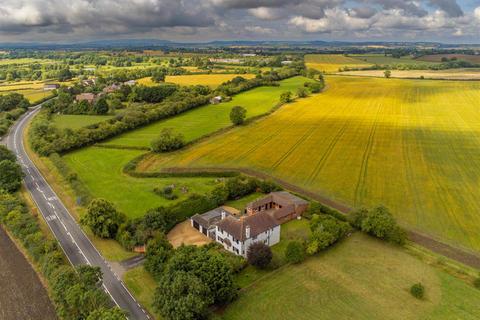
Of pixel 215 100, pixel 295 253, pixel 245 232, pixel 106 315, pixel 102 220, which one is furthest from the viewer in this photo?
pixel 215 100

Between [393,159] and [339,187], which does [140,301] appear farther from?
[393,159]

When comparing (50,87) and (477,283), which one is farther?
(50,87)

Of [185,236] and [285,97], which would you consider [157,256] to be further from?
[285,97]

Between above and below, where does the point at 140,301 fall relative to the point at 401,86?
below

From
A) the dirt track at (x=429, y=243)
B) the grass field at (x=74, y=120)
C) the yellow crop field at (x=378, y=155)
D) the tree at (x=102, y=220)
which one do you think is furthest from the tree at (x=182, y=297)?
the grass field at (x=74, y=120)

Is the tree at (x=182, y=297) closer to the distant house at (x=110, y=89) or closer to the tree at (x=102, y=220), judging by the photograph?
the tree at (x=102, y=220)

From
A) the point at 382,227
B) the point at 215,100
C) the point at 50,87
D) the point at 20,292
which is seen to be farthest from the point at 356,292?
the point at 50,87

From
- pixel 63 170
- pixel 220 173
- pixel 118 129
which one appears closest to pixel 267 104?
pixel 118 129
